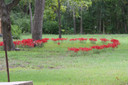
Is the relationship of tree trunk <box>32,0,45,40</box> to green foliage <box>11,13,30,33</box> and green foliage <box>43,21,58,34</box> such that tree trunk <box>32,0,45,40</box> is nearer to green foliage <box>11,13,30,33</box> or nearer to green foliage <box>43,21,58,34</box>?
green foliage <box>11,13,30,33</box>

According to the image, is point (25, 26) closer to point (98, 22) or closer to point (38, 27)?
point (98, 22)

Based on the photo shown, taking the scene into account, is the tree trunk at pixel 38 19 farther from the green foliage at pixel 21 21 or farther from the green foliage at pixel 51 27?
the green foliage at pixel 51 27

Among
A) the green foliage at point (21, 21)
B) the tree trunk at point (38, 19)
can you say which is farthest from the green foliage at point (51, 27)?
the tree trunk at point (38, 19)

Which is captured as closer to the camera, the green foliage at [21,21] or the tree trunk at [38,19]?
the tree trunk at [38,19]

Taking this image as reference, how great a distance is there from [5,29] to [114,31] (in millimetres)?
37478

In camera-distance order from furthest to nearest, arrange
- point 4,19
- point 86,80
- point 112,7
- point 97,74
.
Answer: point 112,7
point 4,19
point 97,74
point 86,80

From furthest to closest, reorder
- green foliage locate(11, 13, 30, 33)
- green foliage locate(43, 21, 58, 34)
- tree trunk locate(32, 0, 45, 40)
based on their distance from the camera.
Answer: green foliage locate(43, 21, 58, 34) < green foliage locate(11, 13, 30, 33) < tree trunk locate(32, 0, 45, 40)

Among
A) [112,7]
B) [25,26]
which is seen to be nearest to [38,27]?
[25,26]

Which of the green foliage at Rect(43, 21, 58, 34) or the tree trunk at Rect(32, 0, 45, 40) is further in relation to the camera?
the green foliage at Rect(43, 21, 58, 34)

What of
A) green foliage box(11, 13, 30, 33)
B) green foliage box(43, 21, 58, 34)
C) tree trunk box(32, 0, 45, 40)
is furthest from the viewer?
green foliage box(43, 21, 58, 34)

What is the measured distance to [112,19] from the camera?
4994 centimetres

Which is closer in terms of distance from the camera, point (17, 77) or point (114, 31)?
point (17, 77)

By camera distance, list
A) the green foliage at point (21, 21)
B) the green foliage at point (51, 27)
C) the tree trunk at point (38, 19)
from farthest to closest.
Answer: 1. the green foliage at point (51, 27)
2. the green foliage at point (21, 21)
3. the tree trunk at point (38, 19)

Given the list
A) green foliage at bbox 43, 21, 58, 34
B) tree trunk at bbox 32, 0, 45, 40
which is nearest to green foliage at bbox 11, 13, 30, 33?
green foliage at bbox 43, 21, 58, 34
